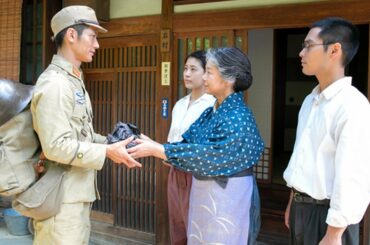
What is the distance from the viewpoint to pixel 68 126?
275 centimetres

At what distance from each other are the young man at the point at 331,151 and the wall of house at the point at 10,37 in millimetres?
4660

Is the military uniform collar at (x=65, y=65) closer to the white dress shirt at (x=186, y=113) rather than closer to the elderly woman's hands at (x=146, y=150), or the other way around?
the elderly woman's hands at (x=146, y=150)

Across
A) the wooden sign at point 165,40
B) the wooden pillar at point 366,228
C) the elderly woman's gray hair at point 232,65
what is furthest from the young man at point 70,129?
the wooden pillar at point 366,228

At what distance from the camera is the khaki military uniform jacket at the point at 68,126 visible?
2699 millimetres

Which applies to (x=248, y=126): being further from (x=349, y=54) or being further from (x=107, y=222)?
(x=107, y=222)

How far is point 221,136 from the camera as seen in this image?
2850 millimetres

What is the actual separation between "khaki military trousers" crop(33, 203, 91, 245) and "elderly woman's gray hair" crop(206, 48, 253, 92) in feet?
4.39

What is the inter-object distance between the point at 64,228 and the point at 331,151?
69.7 inches

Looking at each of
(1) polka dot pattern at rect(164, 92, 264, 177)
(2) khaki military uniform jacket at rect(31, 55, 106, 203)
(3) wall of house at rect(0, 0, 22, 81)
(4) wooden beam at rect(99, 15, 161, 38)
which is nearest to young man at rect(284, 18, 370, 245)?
(1) polka dot pattern at rect(164, 92, 264, 177)

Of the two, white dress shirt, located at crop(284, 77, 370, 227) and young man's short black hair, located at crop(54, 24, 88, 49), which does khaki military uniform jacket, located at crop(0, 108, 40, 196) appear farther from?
white dress shirt, located at crop(284, 77, 370, 227)

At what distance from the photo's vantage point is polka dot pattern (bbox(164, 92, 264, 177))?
9.25 ft

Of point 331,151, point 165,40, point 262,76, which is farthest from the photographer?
point 262,76

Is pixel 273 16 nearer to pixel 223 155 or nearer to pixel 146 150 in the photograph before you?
pixel 223 155

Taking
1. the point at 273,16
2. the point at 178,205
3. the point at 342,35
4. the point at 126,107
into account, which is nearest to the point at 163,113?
the point at 126,107
